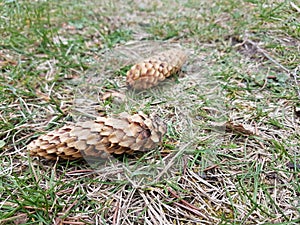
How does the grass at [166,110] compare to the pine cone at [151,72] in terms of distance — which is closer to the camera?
the grass at [166,110]

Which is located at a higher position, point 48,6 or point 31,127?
point 48,6

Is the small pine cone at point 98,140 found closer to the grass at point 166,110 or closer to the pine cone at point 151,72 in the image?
the grass at point 166,110

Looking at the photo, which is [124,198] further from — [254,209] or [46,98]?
[46,98]

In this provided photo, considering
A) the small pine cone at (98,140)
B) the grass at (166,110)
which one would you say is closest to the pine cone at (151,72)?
the grass at (166,110)

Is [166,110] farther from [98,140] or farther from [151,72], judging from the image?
[98,140]

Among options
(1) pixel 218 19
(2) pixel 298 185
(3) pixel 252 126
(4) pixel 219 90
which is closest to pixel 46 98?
(4) pixel 219 90

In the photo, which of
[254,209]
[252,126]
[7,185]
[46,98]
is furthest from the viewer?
[46,98]

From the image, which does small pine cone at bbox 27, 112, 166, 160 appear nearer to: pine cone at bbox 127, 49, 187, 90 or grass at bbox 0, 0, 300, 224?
grass at bbox 0, 0, 300, 224

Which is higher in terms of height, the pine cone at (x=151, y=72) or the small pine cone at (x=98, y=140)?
the pine cone at (x=151, y=72)
